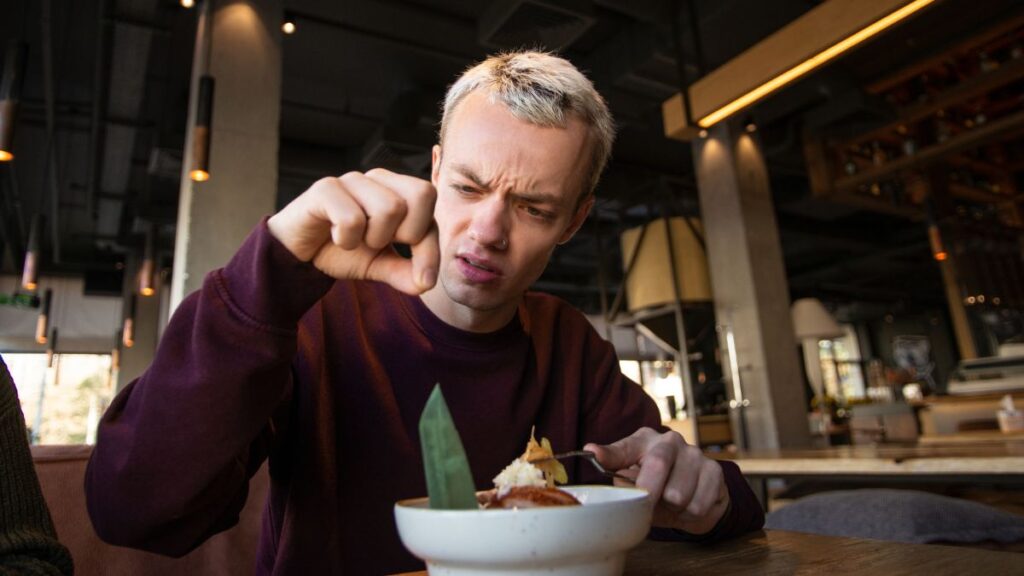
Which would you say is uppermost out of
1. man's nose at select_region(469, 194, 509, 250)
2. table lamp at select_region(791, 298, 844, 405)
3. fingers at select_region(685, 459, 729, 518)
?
table lamp at select_region(791, 298, 844, 405)

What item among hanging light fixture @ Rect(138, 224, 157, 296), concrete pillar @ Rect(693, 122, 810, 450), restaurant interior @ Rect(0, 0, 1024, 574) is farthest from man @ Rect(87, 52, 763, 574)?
hanging light fixture @ Rect(138, 224, 157, 296)

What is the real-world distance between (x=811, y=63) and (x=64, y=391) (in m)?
14.5

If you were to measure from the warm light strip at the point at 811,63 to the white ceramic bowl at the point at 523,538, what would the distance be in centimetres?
275

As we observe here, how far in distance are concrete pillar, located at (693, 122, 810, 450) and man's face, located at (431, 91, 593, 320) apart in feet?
16.1

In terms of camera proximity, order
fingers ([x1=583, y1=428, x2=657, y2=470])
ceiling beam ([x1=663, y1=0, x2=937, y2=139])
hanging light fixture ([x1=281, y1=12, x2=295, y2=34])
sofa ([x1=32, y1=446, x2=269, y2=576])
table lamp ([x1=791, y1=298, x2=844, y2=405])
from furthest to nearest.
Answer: table lamp ([x1=791, y1=298, x2=844, y2=405]) < hanging light fixture ([x1=281, y1=12, x2=295, y2=34]) < ceiling beam ([x1=663, y1=0, x2=937, y2=139]) < sofa ([x1=32, y1=446, x2=269, y2=576]) < fingers ([x1=583, y1=428, x2=657, y2=470])

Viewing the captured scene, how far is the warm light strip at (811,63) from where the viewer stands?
2.51m

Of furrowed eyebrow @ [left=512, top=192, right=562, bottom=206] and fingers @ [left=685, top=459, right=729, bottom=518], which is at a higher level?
furrowed eyebrow @ [left=512, top=192, right=562, bottom=206]

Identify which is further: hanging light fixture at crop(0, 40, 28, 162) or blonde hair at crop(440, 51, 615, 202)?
hanging light fixture at crop(0, 40, 28, 162)

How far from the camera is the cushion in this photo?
5.58ft

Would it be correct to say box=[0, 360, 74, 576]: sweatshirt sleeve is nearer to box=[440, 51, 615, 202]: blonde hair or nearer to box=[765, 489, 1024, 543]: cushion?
box=[440, 51, 615, 202]: blonde hair

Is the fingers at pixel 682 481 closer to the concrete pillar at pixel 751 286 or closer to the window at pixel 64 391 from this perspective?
the concrete pillar at pixel 751 286

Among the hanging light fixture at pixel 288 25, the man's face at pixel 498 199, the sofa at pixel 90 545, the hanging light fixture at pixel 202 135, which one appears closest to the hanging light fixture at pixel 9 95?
the hanging light fixture at pixel 202 135

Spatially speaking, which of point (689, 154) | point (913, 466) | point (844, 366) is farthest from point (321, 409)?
point (844, 366)

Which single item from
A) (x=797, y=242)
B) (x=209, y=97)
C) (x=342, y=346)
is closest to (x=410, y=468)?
(x=342, y=346)
